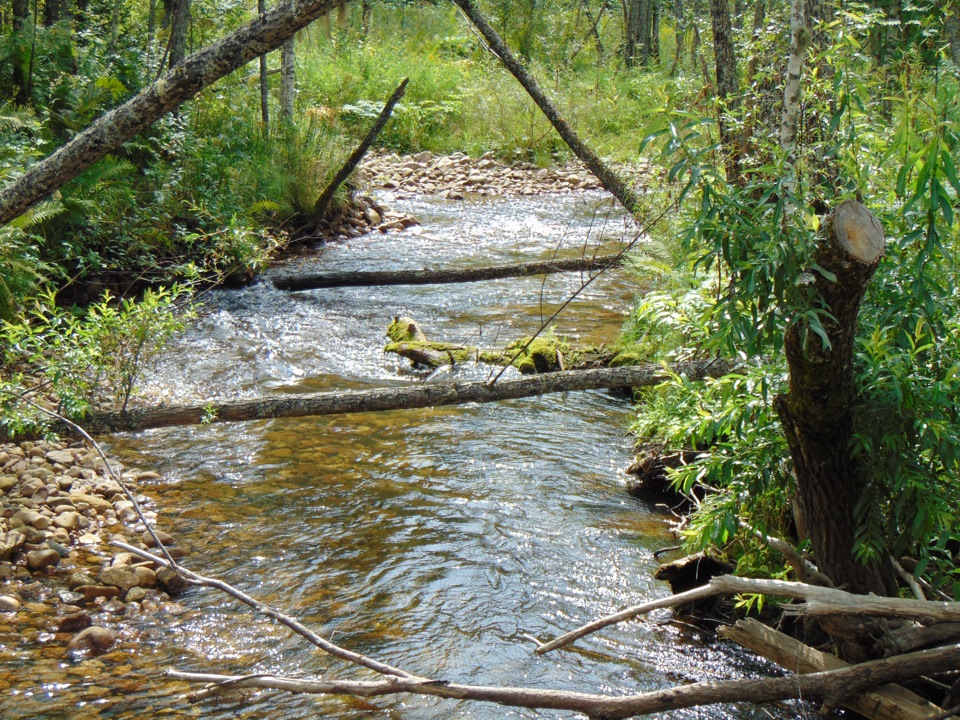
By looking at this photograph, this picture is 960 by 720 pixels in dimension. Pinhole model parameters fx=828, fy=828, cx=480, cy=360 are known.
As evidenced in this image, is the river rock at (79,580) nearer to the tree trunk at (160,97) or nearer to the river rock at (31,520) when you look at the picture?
the river rock at (31,520)

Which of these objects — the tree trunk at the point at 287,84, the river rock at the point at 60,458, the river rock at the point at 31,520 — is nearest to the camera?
the river rock at the point at 31,520

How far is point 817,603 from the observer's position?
260cm

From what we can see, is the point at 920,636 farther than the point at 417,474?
No

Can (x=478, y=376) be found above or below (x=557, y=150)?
below

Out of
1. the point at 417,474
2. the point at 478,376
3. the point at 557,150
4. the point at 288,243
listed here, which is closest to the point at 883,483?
the point at 417,474

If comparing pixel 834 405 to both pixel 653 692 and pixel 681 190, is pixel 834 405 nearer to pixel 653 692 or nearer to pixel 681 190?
pixel 653 692

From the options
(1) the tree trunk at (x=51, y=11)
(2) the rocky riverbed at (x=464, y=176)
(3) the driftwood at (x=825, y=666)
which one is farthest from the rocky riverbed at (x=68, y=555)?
(2) the rocky riverbed at (x=464, y=176)

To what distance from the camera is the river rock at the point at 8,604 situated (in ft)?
12.5

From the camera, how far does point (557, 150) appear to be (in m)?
17.0

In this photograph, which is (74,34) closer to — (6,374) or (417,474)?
(6,374)

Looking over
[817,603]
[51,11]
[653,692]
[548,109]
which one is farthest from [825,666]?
[51,11]

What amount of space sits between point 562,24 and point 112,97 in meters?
15.7

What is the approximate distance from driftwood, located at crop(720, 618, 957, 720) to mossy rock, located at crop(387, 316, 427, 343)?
15.8ft

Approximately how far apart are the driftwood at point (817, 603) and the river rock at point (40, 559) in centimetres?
284
